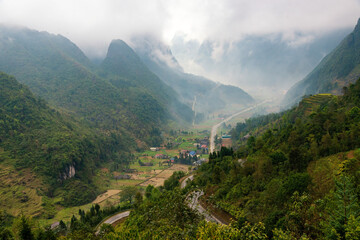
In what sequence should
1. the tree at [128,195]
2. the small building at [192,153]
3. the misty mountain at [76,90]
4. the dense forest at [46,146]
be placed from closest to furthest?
1. the tree at [128,195]
2. the dense forest at [46,146]
3. the small building at [192,153]
4. the misty mountain at [76,90]

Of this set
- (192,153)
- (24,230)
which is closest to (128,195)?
(24,230)

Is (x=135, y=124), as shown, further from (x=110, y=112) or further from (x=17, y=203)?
(x=17, y=203)

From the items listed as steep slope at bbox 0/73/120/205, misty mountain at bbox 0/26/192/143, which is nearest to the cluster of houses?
misty mountain at bbox 0/26/192/143

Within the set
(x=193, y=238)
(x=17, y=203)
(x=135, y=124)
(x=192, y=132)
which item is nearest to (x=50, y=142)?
(x=17, y=203)

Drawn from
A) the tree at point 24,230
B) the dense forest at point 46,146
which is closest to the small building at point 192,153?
the dense forest at point 46,146

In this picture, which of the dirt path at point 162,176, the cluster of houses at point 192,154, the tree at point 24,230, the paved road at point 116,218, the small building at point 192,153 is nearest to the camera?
the tree at point 24,230

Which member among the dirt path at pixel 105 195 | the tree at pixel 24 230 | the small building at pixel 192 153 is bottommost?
the dirt path at pixel 105 195

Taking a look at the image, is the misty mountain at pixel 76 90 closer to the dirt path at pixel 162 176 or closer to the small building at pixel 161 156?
the small building at pixel 161 156

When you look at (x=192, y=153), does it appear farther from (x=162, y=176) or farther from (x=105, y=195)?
(x=105, y=195)
